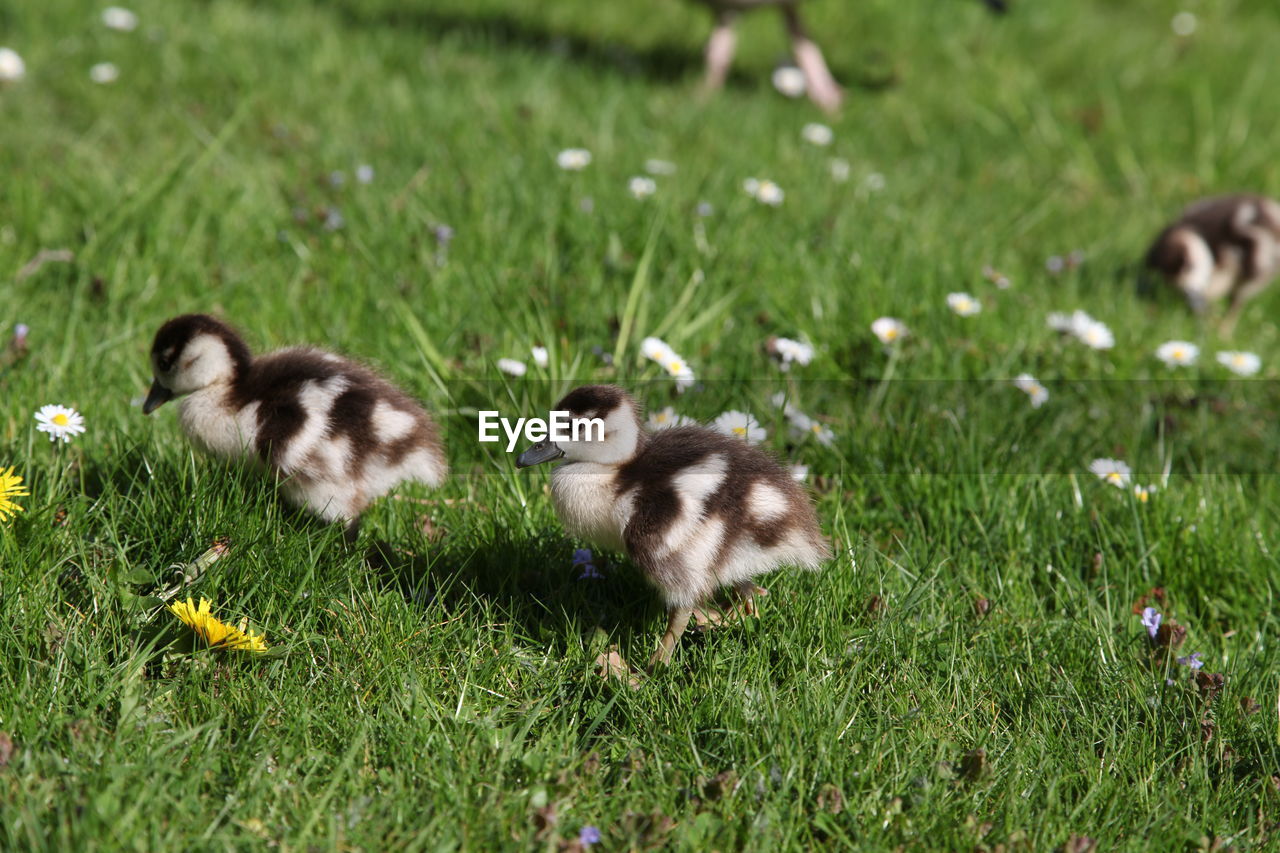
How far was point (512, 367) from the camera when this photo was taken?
470cm

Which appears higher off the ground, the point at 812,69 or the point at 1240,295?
the point at 812,69

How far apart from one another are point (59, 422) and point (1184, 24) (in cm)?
1088

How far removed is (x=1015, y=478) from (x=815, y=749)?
5.75 ft

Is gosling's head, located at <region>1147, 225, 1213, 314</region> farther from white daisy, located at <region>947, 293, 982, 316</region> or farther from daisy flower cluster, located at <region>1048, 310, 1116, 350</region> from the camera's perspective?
white daisy, located at <region>947, 293, 982, 316</region>

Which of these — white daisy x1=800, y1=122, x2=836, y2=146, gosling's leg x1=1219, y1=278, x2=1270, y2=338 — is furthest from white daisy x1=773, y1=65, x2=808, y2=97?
gosling's leg x1=1219, y1=278, x2=1270, y2=338

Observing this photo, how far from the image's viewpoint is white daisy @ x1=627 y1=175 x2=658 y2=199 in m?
6.50

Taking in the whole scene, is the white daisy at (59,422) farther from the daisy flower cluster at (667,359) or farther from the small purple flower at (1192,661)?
the small purple flower at (1192,661)

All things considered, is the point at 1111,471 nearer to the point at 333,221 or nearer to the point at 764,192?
the point at 764,192

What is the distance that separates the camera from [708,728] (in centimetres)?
332

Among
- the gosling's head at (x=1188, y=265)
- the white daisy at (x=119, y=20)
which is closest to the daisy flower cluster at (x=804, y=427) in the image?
the gosling's head at (x=1188, y=265)

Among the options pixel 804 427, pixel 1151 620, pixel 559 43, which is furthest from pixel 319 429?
pixel 559 43

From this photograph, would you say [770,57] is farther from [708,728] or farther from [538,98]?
[708,728]

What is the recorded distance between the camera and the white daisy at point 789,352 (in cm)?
505

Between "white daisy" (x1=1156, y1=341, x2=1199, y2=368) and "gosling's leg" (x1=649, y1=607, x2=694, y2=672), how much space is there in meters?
3.44
